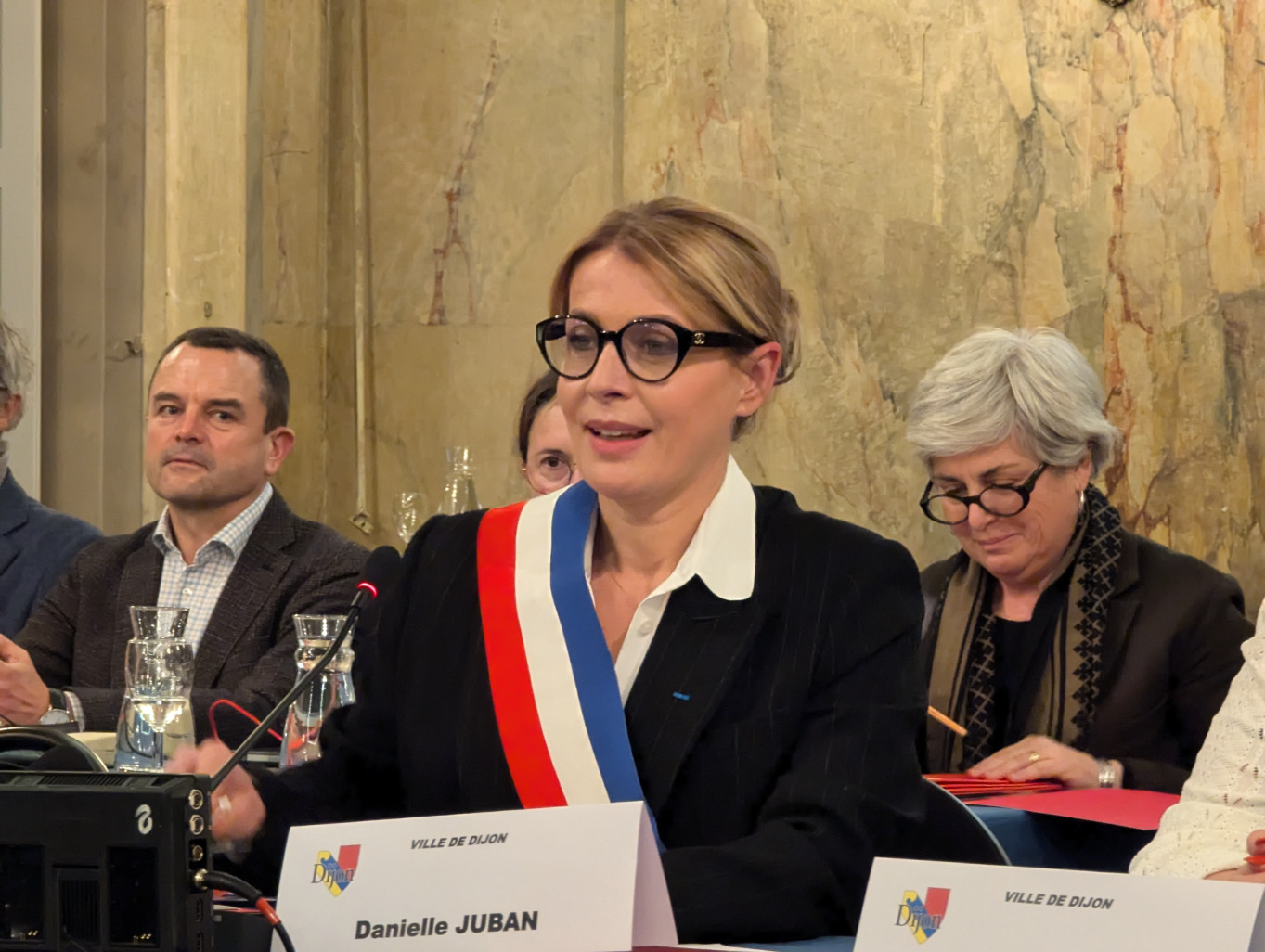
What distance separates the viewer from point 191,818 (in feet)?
4.27

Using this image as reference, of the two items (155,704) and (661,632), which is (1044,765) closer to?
(661,632)

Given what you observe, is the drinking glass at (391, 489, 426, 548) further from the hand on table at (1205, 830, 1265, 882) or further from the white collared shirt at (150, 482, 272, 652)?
the hand on table at (1205, 830, 1265, 882)

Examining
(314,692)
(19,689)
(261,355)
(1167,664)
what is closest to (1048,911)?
(314,692)

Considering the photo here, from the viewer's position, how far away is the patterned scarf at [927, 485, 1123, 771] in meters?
3.29

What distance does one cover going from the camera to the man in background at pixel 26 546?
412 cm

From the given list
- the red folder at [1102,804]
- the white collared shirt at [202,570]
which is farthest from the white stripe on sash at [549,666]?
the white collared shirt at [202,570]

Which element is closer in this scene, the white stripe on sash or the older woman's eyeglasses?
the white stripe on sash

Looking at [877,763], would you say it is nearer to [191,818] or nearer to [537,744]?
[537,744]

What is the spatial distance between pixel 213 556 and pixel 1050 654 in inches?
73.4

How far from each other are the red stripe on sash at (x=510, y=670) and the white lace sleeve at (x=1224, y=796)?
70cm

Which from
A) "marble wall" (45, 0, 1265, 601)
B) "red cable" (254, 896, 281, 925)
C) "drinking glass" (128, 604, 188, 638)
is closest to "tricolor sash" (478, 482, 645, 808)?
"red cable" (254, 896, 281, 925)

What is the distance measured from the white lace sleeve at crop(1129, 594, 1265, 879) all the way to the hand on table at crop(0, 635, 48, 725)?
6.35 feet

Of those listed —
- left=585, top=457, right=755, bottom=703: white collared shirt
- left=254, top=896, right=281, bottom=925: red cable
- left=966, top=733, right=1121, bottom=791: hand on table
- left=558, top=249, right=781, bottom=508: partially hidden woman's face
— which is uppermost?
left=558, top=249, right=781, bottom=508: partially hidden woman's face

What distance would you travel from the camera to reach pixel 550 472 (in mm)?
4020
